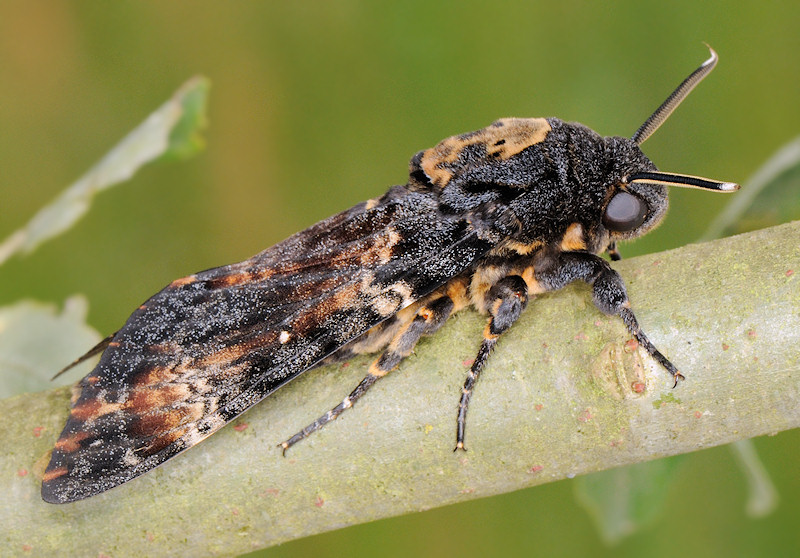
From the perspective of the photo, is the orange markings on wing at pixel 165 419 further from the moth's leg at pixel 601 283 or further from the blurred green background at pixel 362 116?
the blurred green background at pixel 362 116

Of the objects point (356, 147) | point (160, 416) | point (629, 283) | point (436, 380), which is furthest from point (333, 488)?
point (356, 147)

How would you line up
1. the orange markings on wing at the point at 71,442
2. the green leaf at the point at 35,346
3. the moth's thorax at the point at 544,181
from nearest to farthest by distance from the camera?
the orange markings on wing at the point at 71,442, the moth's thorax at the point at 544,181, the green leaf at the point at 35,346

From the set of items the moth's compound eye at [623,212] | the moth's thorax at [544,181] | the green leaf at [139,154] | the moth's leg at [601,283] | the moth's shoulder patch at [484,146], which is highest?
the green leaf at [139,154]

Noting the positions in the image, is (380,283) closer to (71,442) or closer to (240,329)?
(240,329)

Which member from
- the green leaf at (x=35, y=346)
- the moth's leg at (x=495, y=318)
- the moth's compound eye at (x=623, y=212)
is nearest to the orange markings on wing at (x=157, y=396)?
the green leaf at (x=35, y=346)

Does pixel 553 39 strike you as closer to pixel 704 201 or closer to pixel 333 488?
pixel 704 201

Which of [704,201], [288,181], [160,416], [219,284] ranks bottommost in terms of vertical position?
[160,416]
